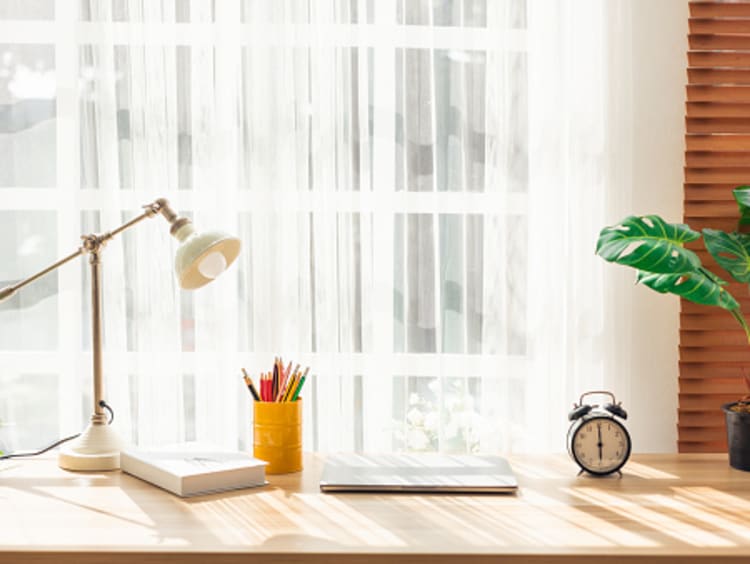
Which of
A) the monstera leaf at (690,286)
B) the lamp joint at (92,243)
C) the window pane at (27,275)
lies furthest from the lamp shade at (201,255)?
the monstera leaf at (690,286)

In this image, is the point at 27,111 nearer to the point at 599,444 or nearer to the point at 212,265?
the point at 212,265

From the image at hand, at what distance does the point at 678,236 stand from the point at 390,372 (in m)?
0.69

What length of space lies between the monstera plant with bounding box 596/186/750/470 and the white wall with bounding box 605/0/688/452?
7.4 inches

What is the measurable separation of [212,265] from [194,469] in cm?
37

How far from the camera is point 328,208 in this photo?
6.39ft

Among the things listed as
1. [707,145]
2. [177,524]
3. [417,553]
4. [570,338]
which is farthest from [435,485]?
[707,145]

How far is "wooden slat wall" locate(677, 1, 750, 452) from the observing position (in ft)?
6.36

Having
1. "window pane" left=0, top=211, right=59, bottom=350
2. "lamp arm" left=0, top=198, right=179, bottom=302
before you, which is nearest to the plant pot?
"lamp arm" left=0, top=198, right=179, bottom=302

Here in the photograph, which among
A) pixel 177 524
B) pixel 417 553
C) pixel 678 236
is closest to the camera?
pixel 417 553

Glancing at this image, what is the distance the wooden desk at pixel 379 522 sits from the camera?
1.24 meters

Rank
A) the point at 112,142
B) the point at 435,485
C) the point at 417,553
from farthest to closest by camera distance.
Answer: the point at 112,142, the point at 435,485, the point at 417,553

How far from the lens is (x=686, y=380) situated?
1.97 m

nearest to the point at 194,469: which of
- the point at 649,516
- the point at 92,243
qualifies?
the point at 92,243

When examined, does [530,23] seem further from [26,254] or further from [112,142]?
[26,254]
